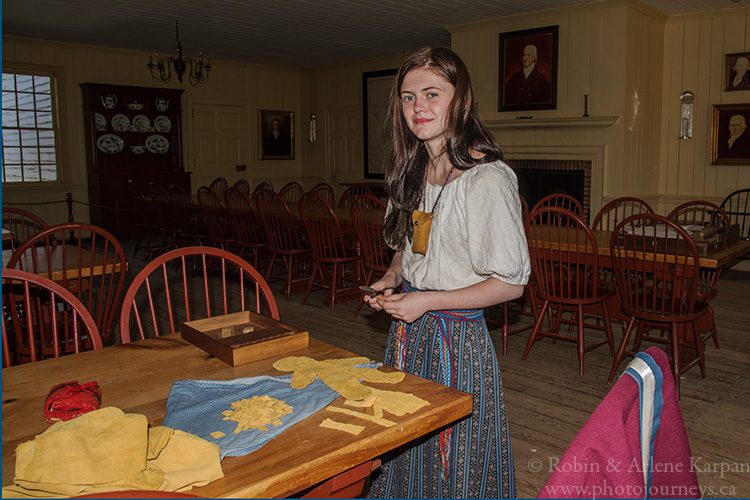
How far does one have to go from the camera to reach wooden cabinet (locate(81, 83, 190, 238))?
28.8ft

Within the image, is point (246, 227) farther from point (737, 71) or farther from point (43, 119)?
point (737, 71)

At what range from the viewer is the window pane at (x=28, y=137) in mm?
8500

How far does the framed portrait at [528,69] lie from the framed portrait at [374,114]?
2.75m

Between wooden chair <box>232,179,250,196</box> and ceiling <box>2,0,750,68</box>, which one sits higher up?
ceiling <box>2,0,750,68</box>

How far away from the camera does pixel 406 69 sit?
1.65 metres

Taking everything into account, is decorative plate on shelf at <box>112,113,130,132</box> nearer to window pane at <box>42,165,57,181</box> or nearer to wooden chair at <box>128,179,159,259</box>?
wooden chair at <box>128,179,159,259</box>

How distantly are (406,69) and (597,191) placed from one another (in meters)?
5.74

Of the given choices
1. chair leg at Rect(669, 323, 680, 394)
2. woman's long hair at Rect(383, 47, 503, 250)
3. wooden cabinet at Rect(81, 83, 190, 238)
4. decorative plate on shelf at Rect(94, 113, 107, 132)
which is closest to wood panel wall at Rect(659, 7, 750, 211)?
chair leg at Rect(669, 323, 680, 394)

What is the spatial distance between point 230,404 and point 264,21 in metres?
6.71

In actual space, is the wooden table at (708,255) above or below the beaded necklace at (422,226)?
below

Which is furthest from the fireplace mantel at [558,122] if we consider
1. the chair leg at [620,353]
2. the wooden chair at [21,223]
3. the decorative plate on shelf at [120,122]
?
the decorative plate on shelf at [120,122]

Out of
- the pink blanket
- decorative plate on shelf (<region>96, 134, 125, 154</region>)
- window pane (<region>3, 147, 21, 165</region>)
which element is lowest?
the pink blanket

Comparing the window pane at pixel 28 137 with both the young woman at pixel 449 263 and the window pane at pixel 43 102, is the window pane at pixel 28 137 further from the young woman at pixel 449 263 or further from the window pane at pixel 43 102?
the young woman at pixel 449 263

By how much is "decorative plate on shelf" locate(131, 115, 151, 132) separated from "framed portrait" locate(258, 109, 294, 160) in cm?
210
